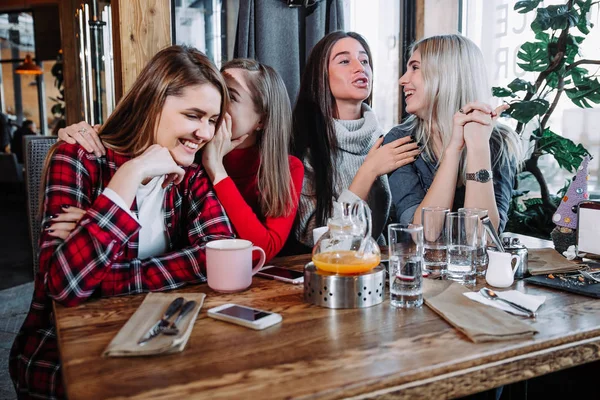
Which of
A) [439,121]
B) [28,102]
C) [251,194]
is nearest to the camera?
[251,194]

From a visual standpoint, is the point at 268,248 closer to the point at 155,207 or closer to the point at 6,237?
the point at 155,207

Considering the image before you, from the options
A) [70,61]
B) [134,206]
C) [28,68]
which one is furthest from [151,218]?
[28,68]

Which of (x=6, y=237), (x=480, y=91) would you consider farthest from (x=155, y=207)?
(x=6, y=237)

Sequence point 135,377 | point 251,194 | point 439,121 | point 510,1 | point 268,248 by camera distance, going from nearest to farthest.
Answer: point 135,377 < point 268,248 < point 251,194 < point 439,121 < point 510,1

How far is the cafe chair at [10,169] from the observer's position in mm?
8000

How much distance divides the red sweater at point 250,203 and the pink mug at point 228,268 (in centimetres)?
39

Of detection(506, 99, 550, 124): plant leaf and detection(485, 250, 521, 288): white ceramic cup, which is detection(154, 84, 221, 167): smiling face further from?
detection(506, 99, 550, 124): plant leaf

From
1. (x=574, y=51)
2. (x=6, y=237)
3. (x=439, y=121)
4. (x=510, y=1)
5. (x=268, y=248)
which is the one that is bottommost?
(x=6, y=237)

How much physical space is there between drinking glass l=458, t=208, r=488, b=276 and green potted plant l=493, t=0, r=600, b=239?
138cm

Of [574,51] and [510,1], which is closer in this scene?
[574,51]

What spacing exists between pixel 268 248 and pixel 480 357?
859 mm

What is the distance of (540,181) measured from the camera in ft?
8.74

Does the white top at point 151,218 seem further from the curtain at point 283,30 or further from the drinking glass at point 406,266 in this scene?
the curtain at point 283,30

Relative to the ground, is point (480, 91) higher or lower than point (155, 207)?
higher
